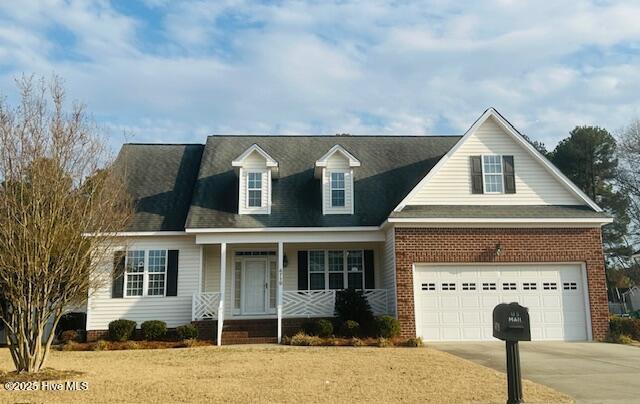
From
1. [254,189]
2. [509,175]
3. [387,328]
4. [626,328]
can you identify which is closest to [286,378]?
[387,328]

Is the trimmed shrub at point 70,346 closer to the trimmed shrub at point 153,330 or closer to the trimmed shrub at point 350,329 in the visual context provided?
the trimmed shrub at point 153,330

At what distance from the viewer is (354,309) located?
17297 mm

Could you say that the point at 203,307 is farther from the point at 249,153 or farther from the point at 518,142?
the point at 518,142

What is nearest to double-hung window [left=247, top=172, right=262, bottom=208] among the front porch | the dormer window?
the front porch

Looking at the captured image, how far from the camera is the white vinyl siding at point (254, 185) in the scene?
1903cm

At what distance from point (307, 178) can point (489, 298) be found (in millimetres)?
7959

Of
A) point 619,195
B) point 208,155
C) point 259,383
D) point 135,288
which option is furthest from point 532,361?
point 619,195

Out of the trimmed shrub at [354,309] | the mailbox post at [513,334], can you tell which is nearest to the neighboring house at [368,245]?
the trimmed shrub at [354,309]

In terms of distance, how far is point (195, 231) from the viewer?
18.0 meters

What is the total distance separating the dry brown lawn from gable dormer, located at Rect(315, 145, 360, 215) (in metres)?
6.11

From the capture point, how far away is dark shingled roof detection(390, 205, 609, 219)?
55.7ft

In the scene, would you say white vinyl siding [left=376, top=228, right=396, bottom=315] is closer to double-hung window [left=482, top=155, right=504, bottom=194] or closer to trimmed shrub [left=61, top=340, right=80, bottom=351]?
double-hung window [left=482, top=155, right=504, bottom=194]

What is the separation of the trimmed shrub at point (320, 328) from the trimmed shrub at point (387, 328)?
5.04 ft

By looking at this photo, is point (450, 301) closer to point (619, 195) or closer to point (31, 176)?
point (31, 176)
